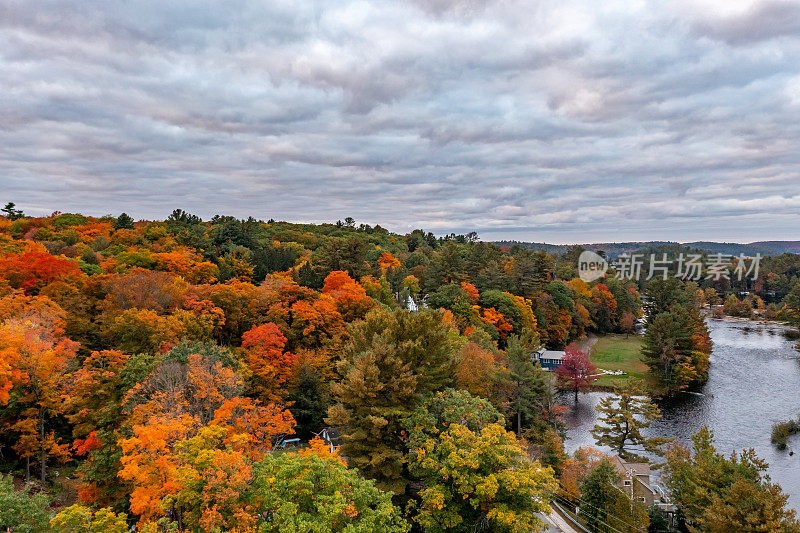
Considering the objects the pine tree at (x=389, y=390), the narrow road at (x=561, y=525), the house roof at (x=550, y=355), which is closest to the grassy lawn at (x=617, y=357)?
the house roof at (x=550, y=355)

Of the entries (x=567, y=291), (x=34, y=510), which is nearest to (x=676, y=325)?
(x=567, y=291)

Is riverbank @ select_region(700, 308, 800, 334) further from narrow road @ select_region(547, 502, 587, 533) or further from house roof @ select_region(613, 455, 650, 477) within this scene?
narrow road @ select_region(547, 502, 587, 533)

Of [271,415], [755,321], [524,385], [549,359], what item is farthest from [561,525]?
[755,321]

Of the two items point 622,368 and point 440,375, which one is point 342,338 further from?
point 622,368

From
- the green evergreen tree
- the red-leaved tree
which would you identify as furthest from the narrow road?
the red-leaved tree

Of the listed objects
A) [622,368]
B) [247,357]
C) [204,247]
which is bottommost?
[622,368]

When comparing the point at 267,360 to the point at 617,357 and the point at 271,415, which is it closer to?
the point at 271,415
